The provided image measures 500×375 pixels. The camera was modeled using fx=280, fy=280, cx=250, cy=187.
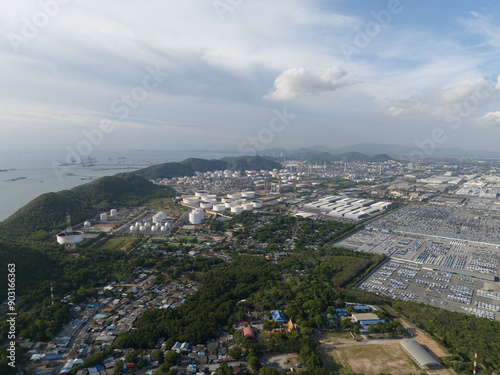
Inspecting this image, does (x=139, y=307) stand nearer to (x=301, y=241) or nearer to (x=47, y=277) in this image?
(x=47, y=277)

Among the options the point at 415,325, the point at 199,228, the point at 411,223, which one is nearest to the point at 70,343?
the point at 415,325

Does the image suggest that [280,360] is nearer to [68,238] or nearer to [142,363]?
[142,363]

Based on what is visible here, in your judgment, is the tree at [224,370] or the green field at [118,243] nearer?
the tree at [224,370]

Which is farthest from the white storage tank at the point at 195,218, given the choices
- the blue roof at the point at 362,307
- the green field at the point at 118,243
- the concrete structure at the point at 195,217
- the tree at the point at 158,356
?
Result: the tree at the point at 158,356

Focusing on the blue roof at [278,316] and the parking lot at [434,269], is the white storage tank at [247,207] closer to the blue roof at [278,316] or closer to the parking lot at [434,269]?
the parking lot at [434,269]

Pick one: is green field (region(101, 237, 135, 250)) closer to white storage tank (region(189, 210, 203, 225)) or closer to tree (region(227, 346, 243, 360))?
white storage tank (region(189, 210, 203, 225))

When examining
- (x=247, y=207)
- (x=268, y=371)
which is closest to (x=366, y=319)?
(x=268, y=371)
